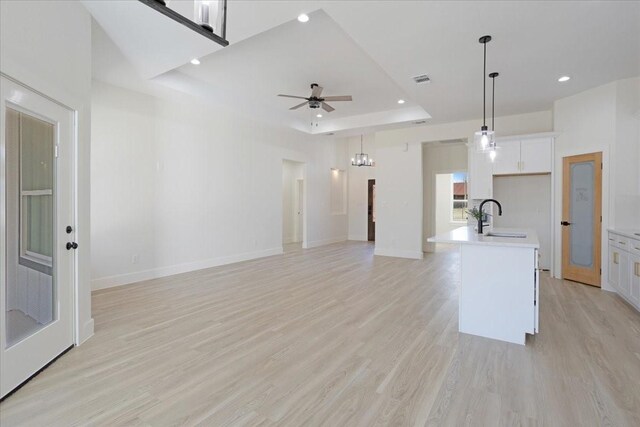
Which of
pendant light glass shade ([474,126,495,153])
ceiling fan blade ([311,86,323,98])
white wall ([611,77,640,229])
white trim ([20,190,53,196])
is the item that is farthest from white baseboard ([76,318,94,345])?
white wall ([611,77,640,229])

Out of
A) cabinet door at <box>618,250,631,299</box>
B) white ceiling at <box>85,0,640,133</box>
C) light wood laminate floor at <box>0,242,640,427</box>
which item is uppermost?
white ceiling at <box>85,0,640,133</box>

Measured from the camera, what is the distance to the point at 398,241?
777cm

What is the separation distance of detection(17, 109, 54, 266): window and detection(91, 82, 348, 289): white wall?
2249mm

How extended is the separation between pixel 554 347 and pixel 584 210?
330cm

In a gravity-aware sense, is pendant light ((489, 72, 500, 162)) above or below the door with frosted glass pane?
above

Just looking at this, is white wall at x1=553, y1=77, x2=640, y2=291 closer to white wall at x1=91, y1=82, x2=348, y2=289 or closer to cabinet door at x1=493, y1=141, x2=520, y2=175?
cabinet door at x1=493, y1=141, x2=520, y2=175

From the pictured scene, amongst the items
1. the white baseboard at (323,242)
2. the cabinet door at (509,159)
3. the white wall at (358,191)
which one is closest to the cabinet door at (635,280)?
the cabinet door at (509,159)

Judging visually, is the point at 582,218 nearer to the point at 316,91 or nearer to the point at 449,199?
the point at 316,91

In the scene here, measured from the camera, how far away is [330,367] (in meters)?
2.45

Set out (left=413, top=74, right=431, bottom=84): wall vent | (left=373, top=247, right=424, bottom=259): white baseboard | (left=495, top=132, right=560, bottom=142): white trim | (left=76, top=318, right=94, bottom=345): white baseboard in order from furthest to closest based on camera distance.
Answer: (left=373, top=247, right=424, bottom=259): white baseboard → (left=495, top=132, right=560, bottom=142): white trim → (left=413, top=74, right=431, bottom=84): wall vent → (left=76, top=318, right=94, bottom=345): white baseboard

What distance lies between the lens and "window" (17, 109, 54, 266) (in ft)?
7.64

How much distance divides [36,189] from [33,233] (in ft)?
1.13

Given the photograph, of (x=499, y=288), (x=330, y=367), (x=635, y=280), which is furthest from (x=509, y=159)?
(x=330, y=367)

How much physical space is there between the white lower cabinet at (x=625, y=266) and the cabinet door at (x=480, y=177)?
1960 mm
